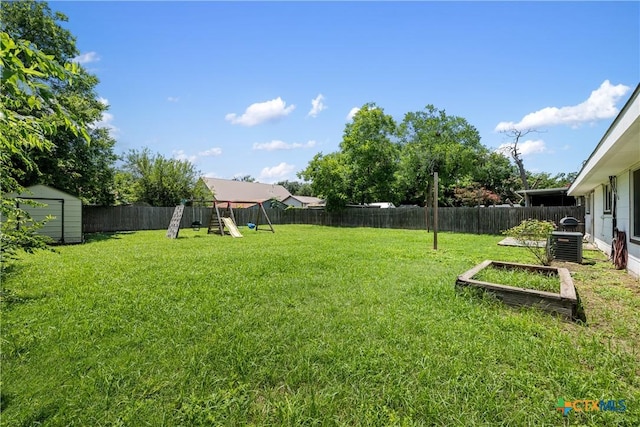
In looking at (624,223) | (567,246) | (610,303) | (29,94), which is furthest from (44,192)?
(624,223)

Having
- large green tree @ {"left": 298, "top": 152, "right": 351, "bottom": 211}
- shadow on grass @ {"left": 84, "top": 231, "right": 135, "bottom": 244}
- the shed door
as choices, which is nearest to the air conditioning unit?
shadow on grass @ {"left": 84, "top": 231, "right": 135, "bottom": 244}

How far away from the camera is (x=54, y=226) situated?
10.1 m

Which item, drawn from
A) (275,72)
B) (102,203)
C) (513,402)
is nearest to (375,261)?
(513,402)

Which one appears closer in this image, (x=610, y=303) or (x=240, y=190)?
(x=610, y=303)

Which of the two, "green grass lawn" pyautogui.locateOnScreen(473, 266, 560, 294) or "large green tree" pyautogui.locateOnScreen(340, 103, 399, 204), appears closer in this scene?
"green grass lawn" pyautogui.locateOnScreen(473, 266, 560, 294)

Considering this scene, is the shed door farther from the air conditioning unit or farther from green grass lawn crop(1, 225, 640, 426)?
the air conditioning unit

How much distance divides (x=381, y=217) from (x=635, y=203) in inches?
516

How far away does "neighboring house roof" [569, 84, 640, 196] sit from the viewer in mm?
3067

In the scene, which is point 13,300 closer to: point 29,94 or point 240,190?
point 29,94

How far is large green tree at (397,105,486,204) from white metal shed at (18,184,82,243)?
62.6ft

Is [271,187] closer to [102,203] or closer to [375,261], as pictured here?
[102,203]

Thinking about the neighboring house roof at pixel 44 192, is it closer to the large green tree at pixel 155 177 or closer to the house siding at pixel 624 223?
the large green tree at pixel 155 177

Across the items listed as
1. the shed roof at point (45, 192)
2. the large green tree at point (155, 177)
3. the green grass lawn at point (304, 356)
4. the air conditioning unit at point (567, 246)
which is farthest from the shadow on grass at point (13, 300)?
the large green tree at point (155, 177)

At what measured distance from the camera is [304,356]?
2252 millimetres
